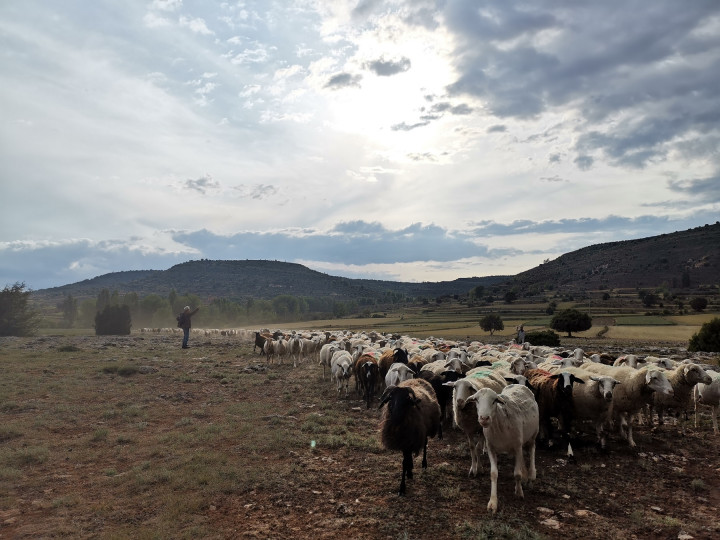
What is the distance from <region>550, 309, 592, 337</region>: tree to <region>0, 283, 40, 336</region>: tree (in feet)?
227

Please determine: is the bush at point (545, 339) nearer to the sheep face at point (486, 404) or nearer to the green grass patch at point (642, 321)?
the green grass patch at point (642, 321)

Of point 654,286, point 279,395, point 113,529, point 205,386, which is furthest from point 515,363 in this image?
point 654,286

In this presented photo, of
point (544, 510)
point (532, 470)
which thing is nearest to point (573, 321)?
point (532, 470)

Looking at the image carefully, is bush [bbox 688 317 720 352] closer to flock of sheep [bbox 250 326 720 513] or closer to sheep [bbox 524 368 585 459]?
flock of sheep [bbox 250 326 720 513]

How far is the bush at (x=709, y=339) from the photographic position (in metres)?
29.3

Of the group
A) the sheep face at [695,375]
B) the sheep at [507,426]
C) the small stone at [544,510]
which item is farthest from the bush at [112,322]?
the sheep face at [695,375]

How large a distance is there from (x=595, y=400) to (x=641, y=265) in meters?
130

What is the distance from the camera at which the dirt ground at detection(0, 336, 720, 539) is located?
6.01 m

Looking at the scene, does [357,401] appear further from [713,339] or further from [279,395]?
[713,339]

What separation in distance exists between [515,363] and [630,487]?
591 cm

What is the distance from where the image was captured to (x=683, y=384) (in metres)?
10.8

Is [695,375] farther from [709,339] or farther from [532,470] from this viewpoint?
[709,339]

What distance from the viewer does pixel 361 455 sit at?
30.2ft

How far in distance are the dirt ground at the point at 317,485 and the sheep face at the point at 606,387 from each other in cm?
134
